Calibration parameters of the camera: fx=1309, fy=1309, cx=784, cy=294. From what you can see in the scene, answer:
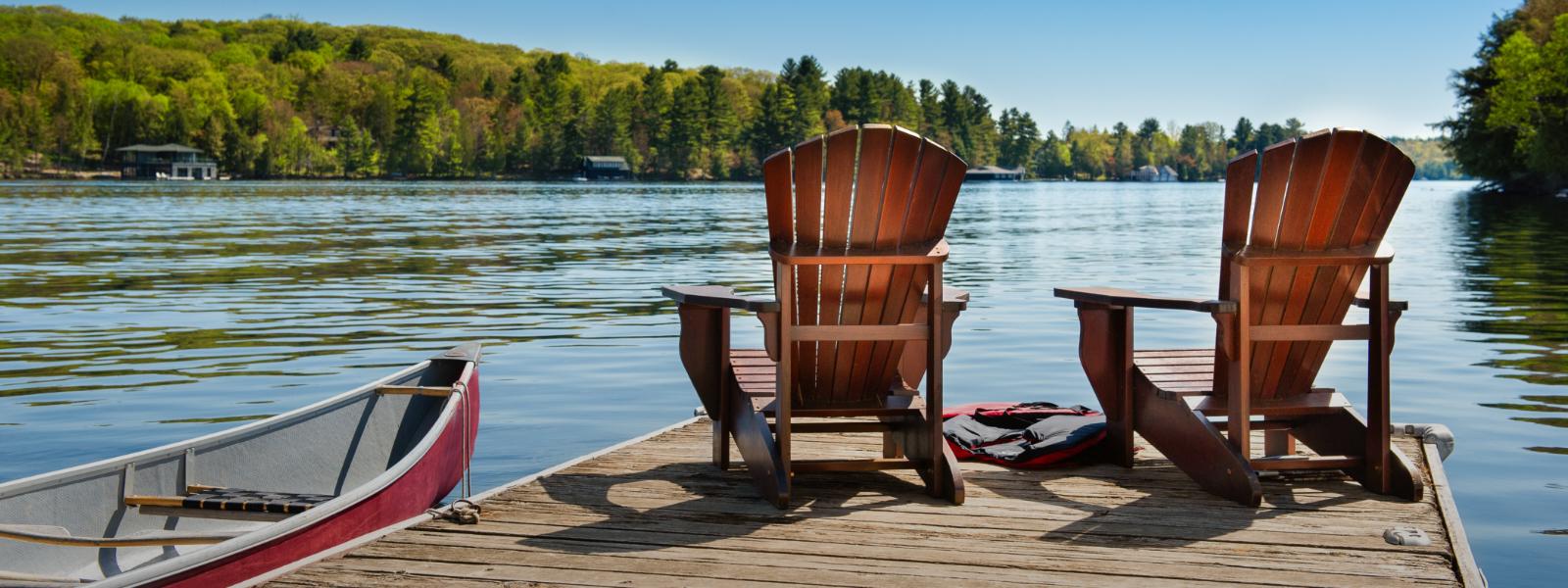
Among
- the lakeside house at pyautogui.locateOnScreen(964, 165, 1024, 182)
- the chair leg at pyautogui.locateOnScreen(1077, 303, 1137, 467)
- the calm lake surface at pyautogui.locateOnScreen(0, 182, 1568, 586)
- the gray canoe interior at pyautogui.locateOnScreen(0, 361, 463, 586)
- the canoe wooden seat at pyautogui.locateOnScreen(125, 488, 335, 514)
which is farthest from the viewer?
the lakeside house at pyautogui.locateOnScreen(964, 165, 1024, 182)

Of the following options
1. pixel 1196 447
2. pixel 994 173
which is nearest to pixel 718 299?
pixel 1196 447

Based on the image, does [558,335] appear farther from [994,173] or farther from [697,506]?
[994,173]

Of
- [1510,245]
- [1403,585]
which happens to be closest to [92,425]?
[1403,585]

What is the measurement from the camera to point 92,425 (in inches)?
345

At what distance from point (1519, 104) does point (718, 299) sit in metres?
60.2

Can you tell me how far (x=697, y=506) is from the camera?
14.4 feet

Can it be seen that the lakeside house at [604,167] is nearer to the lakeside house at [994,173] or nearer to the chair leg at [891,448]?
the lakeside house at [994,173]

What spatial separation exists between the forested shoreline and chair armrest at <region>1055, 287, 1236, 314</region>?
125m

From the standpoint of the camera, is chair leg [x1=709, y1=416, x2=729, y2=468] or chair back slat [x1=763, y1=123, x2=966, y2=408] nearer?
chair back slat [x1=763, y1=123, x2=966, y2=408]

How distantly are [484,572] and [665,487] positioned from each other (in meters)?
1.20

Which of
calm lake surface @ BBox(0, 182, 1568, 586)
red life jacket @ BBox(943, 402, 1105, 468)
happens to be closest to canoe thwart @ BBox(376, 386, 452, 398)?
calm lake surface @ BBox(0, 182, 1568, 586)

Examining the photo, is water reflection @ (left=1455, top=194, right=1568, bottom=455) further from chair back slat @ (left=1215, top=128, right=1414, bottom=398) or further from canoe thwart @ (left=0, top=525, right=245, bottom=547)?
canoe thwart @ (left=0, top=525, right=245, bottom=547)

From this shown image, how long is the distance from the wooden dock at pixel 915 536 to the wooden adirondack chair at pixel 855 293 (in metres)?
0.20

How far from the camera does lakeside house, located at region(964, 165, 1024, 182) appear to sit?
6934 inches
